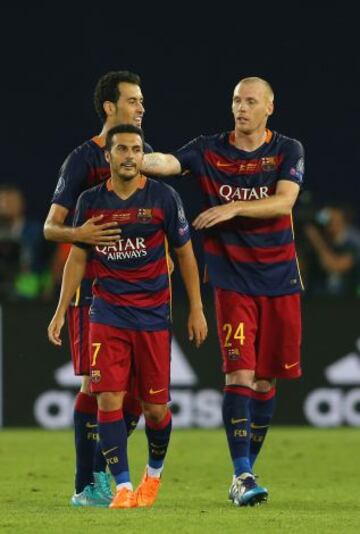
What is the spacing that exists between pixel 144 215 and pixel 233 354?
101 centimetres

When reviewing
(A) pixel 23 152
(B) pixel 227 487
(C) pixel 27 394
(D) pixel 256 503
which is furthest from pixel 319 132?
(D) pixel 256 503

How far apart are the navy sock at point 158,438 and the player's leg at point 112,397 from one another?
259 mm

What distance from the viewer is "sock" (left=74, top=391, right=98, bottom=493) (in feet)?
27.7

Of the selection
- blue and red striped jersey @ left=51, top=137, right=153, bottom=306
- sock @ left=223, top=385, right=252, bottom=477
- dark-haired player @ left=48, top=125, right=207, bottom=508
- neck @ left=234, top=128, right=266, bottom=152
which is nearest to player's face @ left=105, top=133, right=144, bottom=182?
dark-haired player @ left=48, top=125, right=207, bottom=508

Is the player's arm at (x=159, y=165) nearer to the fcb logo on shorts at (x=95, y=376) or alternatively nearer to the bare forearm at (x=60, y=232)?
the bare forearm at (x=60, y=232)

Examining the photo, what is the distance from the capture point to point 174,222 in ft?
26.5

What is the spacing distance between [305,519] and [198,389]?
609 cm

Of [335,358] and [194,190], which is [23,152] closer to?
[194,190]

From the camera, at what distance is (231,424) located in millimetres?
8508

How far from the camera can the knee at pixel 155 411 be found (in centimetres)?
812

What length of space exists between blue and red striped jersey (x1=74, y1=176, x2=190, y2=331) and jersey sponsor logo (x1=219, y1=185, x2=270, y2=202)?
583 mm

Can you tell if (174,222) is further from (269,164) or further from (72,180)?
(269,164)

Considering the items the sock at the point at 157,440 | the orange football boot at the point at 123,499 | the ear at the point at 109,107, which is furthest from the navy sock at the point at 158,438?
the ear at the point at 109,107

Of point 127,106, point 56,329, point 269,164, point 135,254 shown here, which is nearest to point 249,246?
point 269,164
